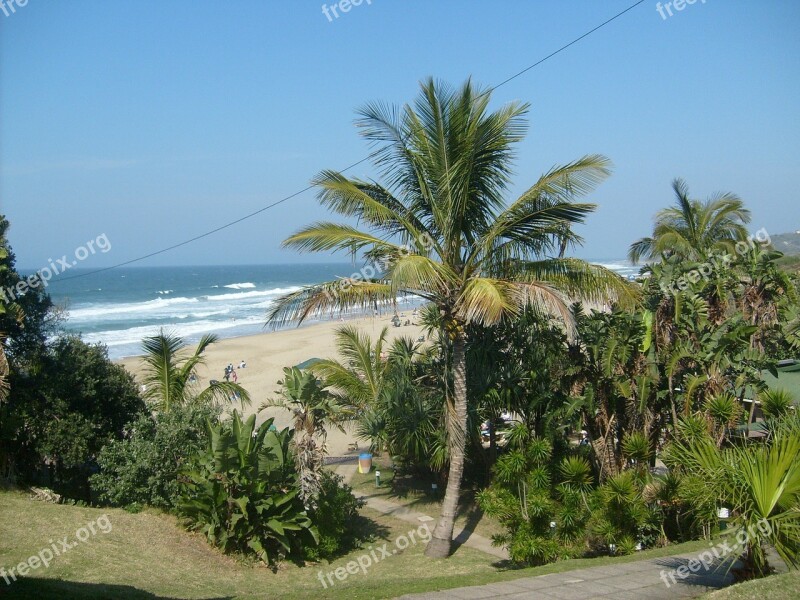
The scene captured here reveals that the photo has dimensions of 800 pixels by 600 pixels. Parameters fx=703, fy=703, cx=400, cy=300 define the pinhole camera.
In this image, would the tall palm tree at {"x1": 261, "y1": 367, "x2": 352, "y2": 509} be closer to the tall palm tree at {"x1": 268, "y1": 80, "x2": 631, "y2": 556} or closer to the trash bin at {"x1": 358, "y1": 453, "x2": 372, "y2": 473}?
the tall palm tree at {"x1": 268, "y1": 80, "x2": 631, "y2": 556}

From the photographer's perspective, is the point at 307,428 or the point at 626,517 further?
the point at 307,428

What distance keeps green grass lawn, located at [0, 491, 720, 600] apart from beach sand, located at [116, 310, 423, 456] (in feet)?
31.9

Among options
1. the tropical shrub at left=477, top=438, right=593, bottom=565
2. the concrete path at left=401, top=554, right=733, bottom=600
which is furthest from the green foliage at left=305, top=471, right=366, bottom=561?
the concrete path at left=401, top=554, right=733, bottom=600

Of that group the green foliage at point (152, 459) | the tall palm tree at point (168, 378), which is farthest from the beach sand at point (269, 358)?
the green foliage at point (152, 459)

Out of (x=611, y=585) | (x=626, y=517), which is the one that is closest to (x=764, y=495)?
(x=611, y=585)

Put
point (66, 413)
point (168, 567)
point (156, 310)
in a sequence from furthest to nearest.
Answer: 1. point (156, 310)
2. point (66, 413)
3. point (168, 567)

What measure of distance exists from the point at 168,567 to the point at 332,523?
2.64 m

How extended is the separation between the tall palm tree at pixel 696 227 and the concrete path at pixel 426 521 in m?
10.1

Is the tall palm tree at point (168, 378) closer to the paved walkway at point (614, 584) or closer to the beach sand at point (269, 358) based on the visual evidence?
the paved walkway at point (614, 584)

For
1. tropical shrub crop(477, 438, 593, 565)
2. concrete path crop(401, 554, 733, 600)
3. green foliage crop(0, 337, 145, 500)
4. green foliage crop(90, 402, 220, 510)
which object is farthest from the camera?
green foliage crop(0, 337, 145, 500)

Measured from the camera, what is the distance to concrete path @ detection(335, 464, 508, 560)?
1182 cm

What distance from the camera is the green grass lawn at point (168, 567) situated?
7680 mm

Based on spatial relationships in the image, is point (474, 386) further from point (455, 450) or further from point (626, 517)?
point (626, 517)

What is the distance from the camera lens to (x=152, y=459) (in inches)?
440
